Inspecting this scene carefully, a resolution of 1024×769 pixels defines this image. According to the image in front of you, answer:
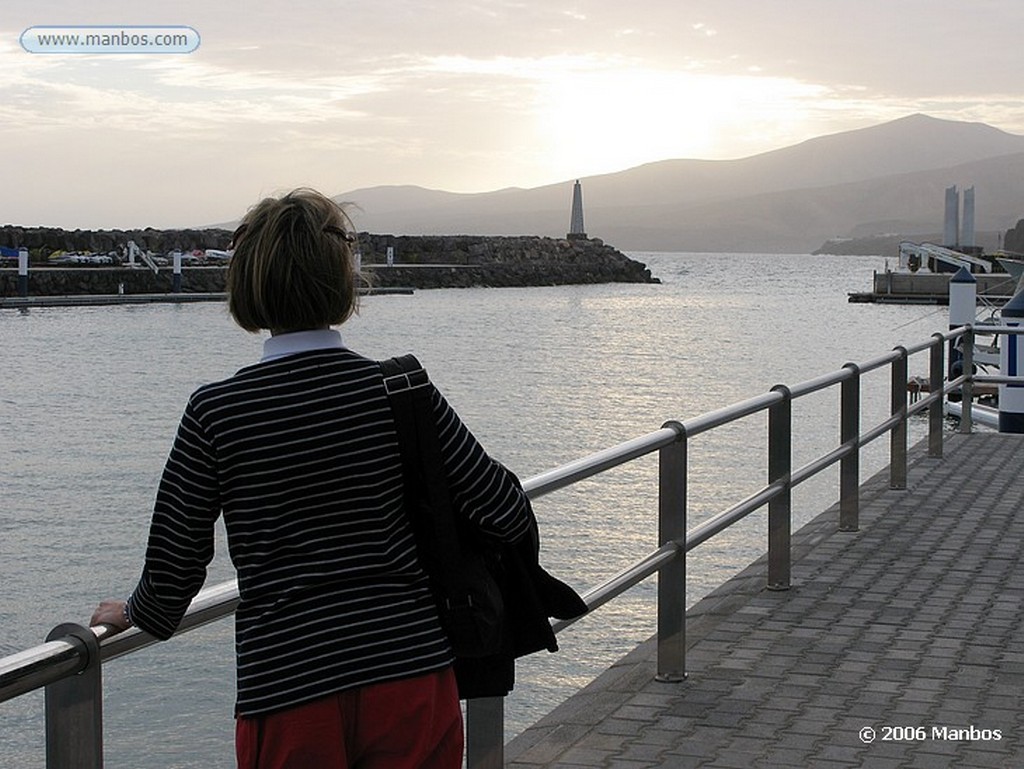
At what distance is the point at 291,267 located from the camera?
242cm

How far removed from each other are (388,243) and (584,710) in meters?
98.6

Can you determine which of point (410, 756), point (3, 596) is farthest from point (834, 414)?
point (410, 756)

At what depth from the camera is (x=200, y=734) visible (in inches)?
301

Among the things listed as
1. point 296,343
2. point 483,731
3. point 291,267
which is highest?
point 291,267

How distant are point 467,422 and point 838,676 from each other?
22.8 m

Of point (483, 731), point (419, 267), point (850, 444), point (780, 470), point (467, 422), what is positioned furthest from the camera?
point (419, 267)

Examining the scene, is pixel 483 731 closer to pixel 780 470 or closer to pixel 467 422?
pixel 780 470

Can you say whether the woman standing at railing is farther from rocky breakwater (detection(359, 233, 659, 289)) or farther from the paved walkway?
rocky breakwater (detection(359, 233, 659, 289))

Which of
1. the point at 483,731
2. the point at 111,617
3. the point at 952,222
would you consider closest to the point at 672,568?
the point at 483,731

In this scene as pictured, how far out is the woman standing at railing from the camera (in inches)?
94.7

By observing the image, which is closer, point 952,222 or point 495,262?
point 495,262

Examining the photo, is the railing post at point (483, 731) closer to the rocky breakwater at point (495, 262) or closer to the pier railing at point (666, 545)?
the pier railing at point (666, 545)

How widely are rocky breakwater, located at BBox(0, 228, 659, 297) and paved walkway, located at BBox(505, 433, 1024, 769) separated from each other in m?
53.8

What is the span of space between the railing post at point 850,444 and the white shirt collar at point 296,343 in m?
5.69
